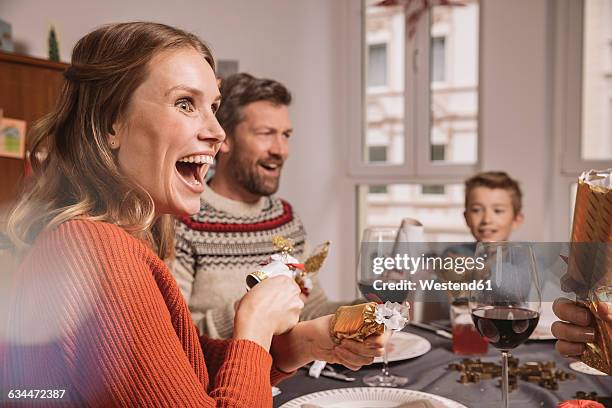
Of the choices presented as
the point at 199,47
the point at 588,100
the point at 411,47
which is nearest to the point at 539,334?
the point at 199,47

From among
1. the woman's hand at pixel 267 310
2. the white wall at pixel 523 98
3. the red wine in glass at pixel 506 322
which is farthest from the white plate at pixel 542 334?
the white wall at pixel 523 98

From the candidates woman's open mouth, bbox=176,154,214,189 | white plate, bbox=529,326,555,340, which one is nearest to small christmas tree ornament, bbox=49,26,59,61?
woman's open mouth, bbox=176,154,214,189

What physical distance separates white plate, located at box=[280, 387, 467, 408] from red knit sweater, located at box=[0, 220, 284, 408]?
0.45ft

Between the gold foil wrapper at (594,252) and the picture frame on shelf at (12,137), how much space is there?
1616 millimetres

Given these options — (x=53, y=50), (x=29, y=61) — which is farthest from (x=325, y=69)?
(x=29, y=61)

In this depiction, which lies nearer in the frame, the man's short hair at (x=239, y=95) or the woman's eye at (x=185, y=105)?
the woman's eye at (x=185, y=105)

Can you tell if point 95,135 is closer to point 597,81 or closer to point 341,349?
point 341,349

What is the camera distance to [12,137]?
174 cm

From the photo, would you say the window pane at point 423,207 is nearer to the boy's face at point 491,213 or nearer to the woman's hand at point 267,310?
the boy's face at point 491,213

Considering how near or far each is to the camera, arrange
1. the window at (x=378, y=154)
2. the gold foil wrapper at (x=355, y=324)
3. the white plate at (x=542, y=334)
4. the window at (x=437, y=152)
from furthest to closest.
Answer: the window at (x=378, y=154) → the window at (x=437, y=152) → the white plate at (x=542, y=334) → the gold foil wrapper at (x=355, y=324)

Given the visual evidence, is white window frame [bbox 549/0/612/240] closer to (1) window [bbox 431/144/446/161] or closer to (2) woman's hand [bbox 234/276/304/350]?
(1) window [bbox 431/144/446/161]

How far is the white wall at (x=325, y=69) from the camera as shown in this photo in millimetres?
2227

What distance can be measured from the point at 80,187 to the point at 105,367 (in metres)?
0.23

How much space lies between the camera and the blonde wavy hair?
0.67m
